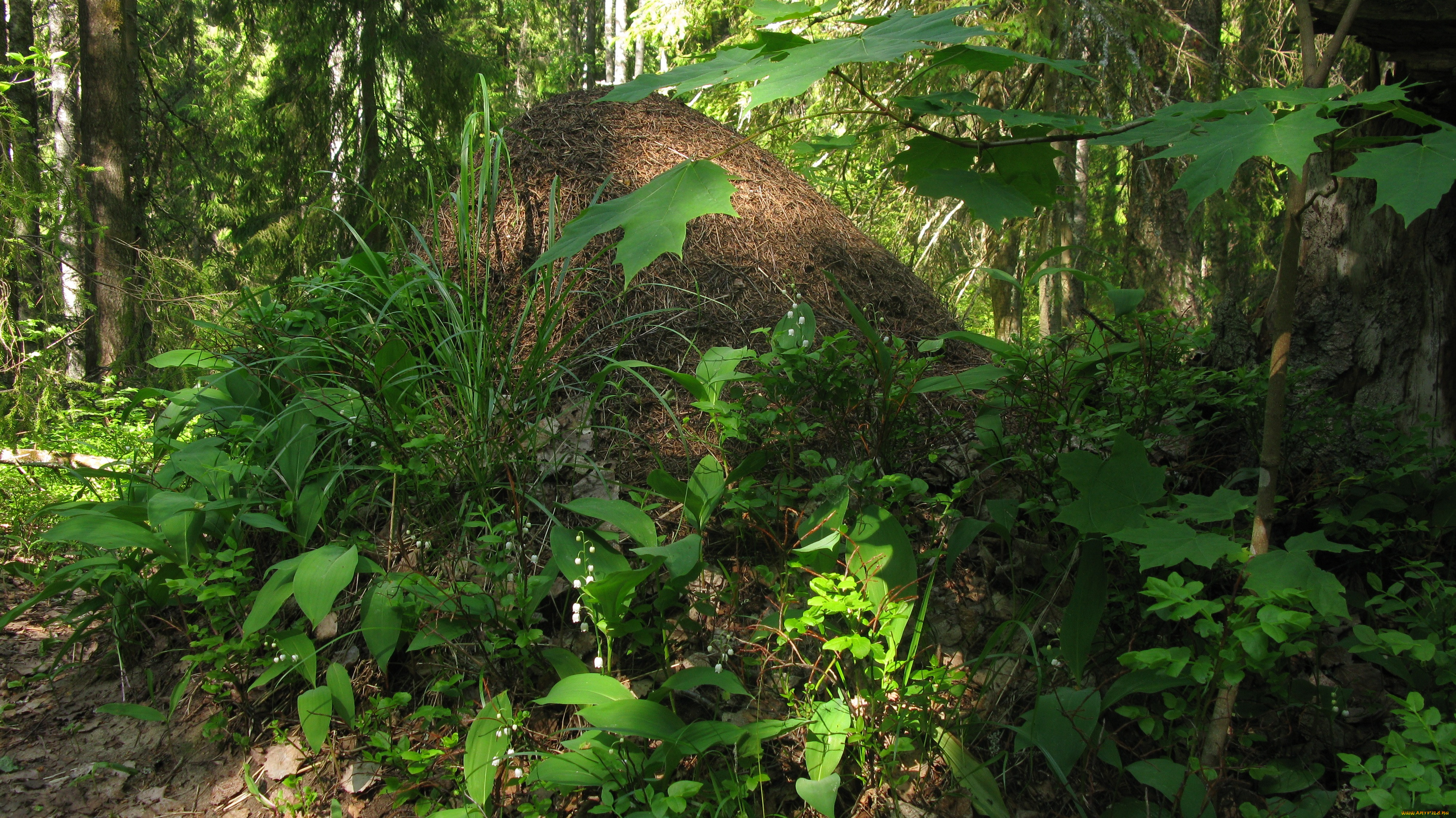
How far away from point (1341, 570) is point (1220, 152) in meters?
1.44

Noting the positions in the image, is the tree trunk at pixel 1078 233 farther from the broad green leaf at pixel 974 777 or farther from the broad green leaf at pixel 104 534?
the broad green leaf at pixel 104 534

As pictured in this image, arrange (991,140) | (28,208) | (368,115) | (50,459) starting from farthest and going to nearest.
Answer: (368,115), (28,208), (50,459), (991,140)

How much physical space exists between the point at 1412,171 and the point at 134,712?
2.80m

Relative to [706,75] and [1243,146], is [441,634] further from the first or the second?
[1243,146]

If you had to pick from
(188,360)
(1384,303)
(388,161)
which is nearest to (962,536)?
(1384,303)

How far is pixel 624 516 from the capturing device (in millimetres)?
1861

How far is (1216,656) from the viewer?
1.37m

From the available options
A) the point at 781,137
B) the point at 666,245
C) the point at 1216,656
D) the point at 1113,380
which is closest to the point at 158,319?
the point at 781,137

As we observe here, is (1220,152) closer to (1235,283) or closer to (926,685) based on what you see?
(926,685)

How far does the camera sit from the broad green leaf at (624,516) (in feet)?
6.06

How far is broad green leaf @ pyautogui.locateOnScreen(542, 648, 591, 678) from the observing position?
1847 mm

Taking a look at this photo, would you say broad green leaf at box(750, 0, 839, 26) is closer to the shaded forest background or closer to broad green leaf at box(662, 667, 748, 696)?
broad green leaf at box(662, 667, 748, 696)

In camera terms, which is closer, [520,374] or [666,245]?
[666,245]

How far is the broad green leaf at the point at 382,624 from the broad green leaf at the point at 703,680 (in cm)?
70
